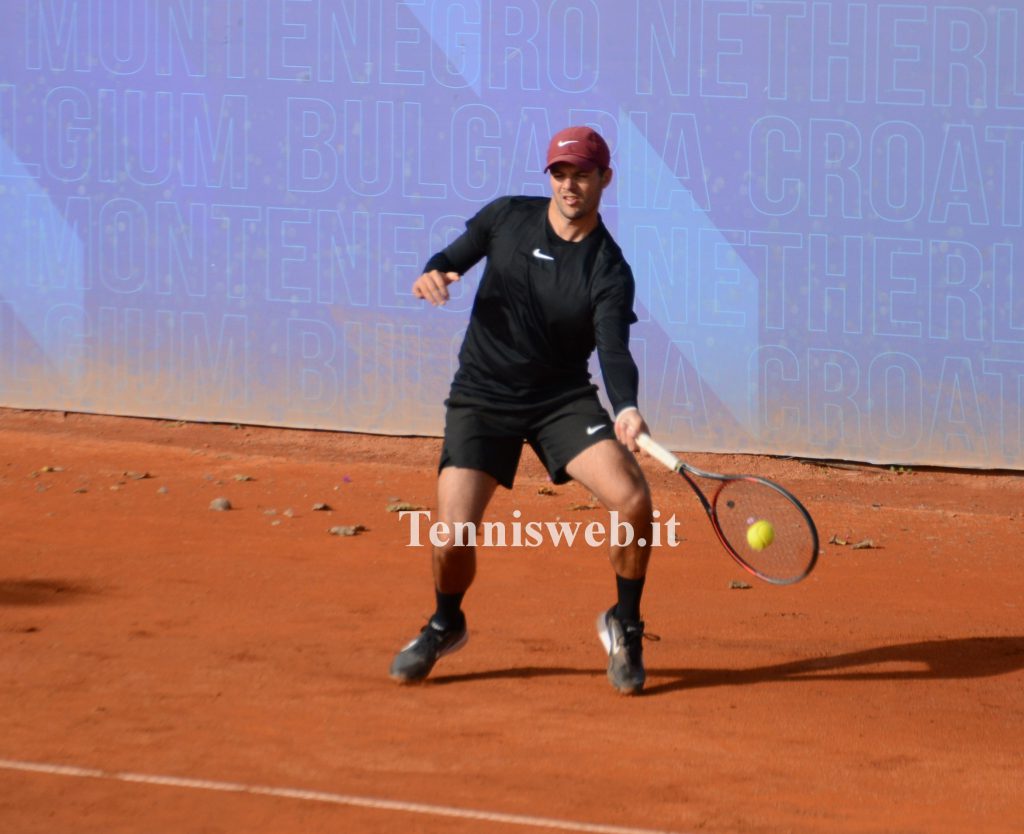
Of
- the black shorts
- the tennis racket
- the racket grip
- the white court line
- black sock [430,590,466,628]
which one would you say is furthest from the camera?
black sock [430,590,466,628]

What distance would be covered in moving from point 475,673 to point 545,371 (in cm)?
114

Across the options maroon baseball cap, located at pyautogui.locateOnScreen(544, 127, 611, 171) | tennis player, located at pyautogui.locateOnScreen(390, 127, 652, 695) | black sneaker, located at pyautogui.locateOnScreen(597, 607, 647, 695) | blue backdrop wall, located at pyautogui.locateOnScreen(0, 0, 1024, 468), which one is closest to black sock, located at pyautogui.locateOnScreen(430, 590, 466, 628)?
tennis player, located at pyautogui.locateOnScreen(390, 127, 652, 695)

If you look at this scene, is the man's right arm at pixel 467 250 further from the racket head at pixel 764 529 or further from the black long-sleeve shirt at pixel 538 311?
the racket head at pixel 764 529

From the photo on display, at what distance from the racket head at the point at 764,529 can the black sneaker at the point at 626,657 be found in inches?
17.6

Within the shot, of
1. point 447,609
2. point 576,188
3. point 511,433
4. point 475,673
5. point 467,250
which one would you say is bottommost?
point 475,673

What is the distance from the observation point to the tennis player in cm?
532

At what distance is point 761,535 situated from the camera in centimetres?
530

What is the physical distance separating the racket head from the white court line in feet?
4.38

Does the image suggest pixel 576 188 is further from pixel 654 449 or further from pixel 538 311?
pixel 654 449

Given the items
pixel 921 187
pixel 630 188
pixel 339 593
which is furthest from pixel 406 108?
pixel 339 593

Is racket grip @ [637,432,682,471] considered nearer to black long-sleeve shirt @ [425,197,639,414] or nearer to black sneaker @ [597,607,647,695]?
black long-sleeve shirt @ [425,197,639,414]

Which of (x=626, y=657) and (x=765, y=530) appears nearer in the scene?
(x=765, y=530)

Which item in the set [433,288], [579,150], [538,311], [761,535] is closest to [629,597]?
[761,535]

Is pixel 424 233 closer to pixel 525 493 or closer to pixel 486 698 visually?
pixel 525 493
